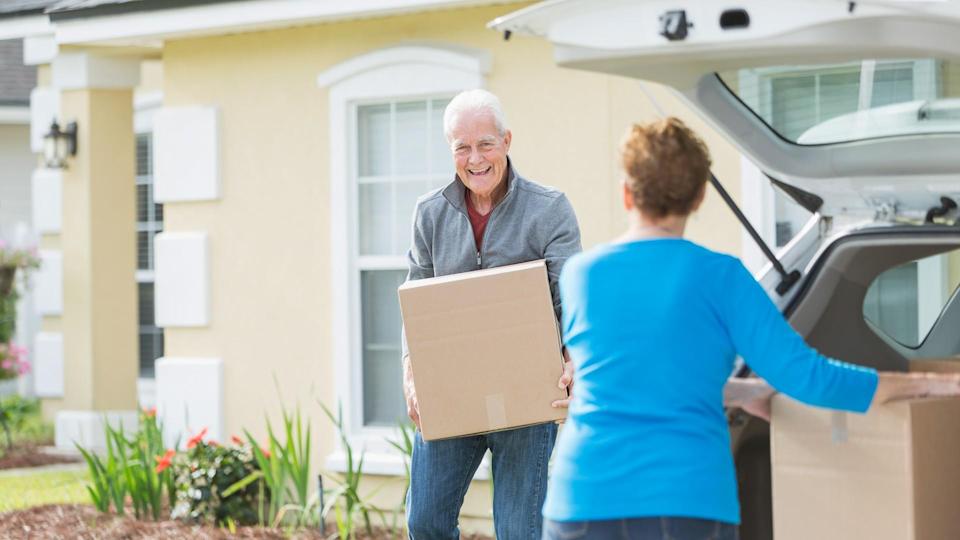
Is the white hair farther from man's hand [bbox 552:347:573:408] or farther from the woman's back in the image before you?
the woman's back

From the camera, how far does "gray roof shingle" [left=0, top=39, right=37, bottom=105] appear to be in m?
14.1

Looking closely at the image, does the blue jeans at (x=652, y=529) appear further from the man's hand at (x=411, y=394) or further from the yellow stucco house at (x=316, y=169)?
the yellow stucco house at (x=316, y=169)

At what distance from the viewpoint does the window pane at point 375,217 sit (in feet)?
25.1

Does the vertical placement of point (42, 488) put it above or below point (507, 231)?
below

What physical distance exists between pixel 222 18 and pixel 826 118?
15.3 feet

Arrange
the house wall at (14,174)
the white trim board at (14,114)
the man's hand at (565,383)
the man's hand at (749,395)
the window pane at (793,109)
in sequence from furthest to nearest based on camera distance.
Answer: the house wall at (14,174)
the white trim board at (14,114)
the man's hand at (565,383)
the window pane at (793,109)
the man's hand at (749,395)

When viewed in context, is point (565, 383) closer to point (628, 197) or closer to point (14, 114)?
point (628, 197)

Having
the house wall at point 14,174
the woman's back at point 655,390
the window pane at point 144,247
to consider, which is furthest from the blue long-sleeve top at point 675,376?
the house wall at point 14,174

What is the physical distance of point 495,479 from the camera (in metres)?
4.09

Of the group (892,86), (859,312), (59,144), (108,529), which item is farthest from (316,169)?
(892,86)

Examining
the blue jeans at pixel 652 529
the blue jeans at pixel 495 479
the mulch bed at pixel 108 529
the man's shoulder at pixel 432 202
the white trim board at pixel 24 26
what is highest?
the white trim board at pixel 24 26

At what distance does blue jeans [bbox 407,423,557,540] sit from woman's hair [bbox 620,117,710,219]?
1331mm

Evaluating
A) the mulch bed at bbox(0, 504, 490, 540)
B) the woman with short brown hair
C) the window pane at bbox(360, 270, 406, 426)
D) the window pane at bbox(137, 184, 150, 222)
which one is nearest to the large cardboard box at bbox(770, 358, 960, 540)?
the woman with short brown hair

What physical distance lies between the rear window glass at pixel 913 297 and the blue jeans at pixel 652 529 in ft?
5.31
